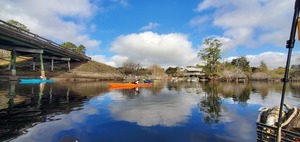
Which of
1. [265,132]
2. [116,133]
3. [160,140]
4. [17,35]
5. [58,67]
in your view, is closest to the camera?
[265,132]

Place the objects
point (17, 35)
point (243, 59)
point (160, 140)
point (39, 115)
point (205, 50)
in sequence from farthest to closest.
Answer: point (243, 59) < point (205, 50) < point (17, 35) < point (39, 115) < point (160, 140)

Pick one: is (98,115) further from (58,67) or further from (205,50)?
(205,50)

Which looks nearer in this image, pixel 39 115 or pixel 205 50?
pixel 39 115

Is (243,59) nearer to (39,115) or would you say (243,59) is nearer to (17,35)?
(17,35)

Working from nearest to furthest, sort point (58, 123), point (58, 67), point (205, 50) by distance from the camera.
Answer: point (58, 123) → point (58, 67) → point (205, 50)

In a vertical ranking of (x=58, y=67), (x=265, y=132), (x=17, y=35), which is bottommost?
(x=265, y=132)

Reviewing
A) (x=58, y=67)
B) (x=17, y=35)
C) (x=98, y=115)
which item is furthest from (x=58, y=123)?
(x=58, y=67)

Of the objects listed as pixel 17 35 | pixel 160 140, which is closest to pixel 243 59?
pixel 17 35

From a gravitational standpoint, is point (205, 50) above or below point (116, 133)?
above

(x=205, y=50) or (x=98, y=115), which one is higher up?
(x=205, y=50)

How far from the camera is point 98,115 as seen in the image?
12.4m

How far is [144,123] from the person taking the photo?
10695 millimetres

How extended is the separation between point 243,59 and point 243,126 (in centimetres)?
11430

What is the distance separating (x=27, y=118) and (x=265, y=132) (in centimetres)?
1149
